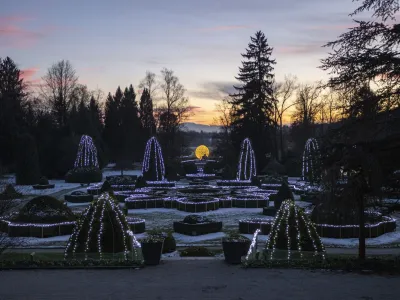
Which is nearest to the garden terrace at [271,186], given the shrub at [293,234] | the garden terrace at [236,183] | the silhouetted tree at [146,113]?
the garden terrace at [236,183]

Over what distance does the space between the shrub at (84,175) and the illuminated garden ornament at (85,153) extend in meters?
1.70

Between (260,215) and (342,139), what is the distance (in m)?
18.4

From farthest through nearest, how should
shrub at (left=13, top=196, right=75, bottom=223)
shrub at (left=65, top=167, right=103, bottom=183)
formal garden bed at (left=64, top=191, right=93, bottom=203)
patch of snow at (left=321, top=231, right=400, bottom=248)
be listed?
shrub at (left=65, top=167, right=103, bottom=183) < formal garden bed at (left=64, top=191, right=93, bottom=203) < shrub at (left=13, top=196, right=75, bottom=223) < patch of snow at (left=321, top=231, right=400, bottom=248)

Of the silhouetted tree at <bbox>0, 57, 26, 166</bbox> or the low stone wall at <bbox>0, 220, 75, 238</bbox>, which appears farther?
the silhouetted tree at <bbox>0, 57, 26, 166</bbox>

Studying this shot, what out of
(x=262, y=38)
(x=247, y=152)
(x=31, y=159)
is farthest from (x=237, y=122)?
(x=31, y=159)

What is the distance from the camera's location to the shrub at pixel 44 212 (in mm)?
22453

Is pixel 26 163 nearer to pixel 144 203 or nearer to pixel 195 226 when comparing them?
pixel 144 203

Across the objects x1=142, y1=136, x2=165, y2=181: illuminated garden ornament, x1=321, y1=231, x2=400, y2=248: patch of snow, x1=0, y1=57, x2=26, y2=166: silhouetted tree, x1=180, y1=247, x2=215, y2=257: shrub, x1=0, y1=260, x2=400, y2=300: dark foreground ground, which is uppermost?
x1=0, y1=57, x2=26, y2=166: silhouetted tree

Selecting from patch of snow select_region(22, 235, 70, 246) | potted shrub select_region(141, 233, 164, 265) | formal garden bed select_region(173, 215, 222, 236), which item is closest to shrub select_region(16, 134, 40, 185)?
patch of snow select_region(22, 235, 70, 246)

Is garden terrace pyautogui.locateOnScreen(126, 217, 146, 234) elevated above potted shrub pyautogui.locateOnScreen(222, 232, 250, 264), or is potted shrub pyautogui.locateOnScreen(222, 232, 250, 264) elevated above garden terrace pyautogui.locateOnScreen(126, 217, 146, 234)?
potted shrub pyautogui.locateOnScreen(222, 232, 250, 264)

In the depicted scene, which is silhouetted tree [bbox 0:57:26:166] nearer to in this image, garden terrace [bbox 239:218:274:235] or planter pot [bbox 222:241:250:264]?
garden terrace [bbox 239:218:274:235]

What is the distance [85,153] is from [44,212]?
98.1 feet

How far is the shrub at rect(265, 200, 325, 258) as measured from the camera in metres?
14.0

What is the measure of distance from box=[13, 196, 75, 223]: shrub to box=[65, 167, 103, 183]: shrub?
26.5 meters
